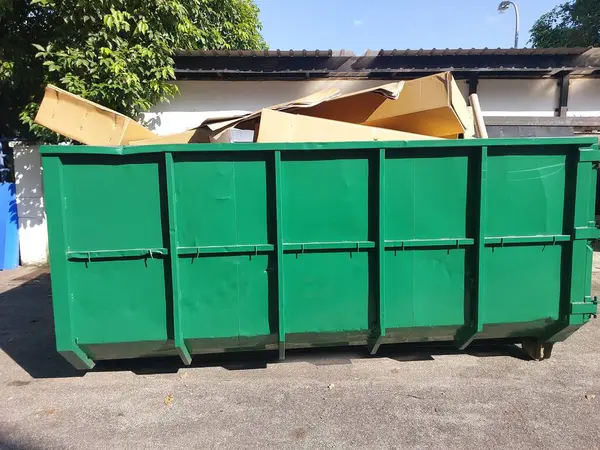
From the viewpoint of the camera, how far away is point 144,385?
3482 millimetres

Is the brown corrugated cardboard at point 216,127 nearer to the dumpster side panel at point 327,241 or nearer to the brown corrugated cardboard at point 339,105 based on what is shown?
the brown corrugated cardboard at point 339,105

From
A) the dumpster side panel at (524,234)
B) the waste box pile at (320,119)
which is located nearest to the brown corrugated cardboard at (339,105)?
the waste box pile at (320,119)

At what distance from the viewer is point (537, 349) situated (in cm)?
378

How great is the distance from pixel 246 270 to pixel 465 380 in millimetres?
2041

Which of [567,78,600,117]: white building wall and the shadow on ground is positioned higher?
[567,78,600,117]: white building wall

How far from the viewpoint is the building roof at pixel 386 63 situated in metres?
7.12

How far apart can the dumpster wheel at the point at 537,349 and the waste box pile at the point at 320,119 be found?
1.96 meters

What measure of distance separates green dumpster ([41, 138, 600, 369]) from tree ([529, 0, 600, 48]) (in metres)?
14.4

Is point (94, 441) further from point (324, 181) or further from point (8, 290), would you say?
point (8, 290)

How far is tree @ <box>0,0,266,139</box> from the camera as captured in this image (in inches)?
228

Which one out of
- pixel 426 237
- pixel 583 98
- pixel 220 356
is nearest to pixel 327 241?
pixel 426 237

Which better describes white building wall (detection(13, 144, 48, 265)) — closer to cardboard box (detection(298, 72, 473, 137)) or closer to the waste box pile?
the waste box pile

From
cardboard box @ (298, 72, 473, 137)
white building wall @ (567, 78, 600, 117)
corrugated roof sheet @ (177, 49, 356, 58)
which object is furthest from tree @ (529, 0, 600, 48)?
cardboard box @ (298, 72, 473, 137)

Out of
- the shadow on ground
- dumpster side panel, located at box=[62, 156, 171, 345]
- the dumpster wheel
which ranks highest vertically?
dumpster side panel, located at box=[62, 156, 171, 345]
